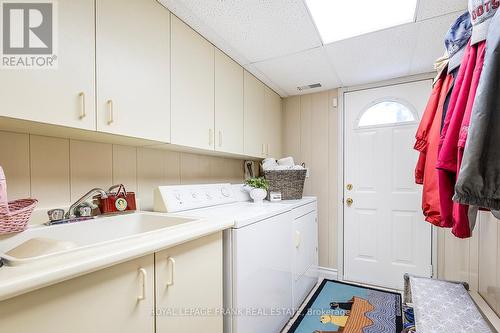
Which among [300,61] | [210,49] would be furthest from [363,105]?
[210,49]

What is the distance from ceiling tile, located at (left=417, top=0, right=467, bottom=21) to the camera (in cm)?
140

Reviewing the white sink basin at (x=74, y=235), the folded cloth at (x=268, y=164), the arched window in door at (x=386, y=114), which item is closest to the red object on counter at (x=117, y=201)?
the white sink basin at (x=74, y=235)

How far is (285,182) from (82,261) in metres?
1.92

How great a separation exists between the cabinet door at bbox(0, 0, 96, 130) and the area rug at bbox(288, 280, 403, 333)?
2032 mm

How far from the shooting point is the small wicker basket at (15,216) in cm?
90

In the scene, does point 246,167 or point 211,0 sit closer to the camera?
point 211,0

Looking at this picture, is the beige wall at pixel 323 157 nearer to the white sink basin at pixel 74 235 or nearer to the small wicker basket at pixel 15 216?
the white sink basin at pixel 74 235

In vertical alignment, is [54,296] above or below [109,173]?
below

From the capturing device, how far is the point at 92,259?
2.30 ft

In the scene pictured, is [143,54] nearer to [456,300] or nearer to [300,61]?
[300,61]

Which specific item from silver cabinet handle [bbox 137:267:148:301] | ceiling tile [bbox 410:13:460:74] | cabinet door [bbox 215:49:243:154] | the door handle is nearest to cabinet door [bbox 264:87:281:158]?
cabinet door [bbox 215:49:243:154]

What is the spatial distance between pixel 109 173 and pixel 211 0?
3.95 feet

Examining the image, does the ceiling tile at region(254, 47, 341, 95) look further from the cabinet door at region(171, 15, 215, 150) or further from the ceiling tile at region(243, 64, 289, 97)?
the cabinet door at region(171, 15, 215, 150)

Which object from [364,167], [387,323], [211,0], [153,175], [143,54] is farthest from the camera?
[364,167]
